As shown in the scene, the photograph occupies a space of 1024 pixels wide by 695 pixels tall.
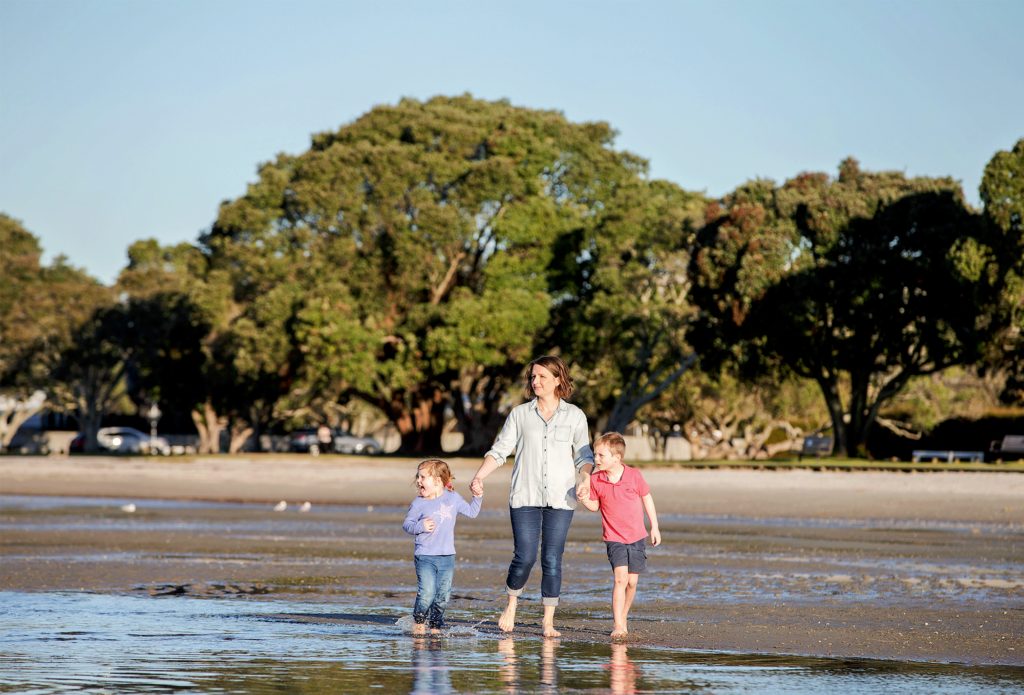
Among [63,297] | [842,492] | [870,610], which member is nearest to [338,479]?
[842,492]

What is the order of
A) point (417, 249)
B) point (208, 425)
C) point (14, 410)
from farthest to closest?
point (14, 410) < point (208, 425) < point (417, 249)

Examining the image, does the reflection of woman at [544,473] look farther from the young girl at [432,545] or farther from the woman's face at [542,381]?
the young girl at [432,545]

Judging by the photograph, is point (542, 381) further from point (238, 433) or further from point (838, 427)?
point (238, 433)

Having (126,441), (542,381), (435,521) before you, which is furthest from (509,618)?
(126,441)

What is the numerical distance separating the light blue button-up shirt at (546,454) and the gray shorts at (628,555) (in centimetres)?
42

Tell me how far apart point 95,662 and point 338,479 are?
29.1m

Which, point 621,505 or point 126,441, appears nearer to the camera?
point 621,505

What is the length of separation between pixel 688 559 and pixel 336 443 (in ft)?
192

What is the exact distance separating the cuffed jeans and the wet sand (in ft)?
1.93

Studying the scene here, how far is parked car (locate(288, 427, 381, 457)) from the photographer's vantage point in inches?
2884

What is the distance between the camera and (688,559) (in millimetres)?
15930

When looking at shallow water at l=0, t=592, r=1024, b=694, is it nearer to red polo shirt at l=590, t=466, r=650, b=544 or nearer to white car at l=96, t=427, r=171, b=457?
red polo shirt at l=590, t=466, r=650, b=544

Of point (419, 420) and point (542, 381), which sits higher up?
point (419, 420)

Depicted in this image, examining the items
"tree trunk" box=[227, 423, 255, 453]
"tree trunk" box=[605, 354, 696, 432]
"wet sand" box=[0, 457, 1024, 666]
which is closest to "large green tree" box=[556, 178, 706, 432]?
"tree trunk" box=[605, 354, 696, 432]
